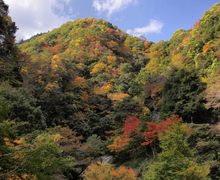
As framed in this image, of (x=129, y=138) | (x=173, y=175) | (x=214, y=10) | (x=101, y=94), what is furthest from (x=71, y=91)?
(x=214, y=10)

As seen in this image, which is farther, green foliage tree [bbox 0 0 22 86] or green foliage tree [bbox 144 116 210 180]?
green foliage tree [bbox 0 0 22 86]

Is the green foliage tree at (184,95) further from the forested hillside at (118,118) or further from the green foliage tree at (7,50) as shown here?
the green foliage tree at (7,50)

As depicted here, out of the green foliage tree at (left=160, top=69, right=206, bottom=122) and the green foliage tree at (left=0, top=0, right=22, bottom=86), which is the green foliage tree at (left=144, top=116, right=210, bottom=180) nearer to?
the green foliage tree at (left=160, top=69, right=206, bottom=122)

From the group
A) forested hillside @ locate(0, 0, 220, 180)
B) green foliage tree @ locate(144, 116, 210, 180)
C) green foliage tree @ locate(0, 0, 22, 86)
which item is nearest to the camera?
forested hillside @ locate(0, 0, 220, 180)

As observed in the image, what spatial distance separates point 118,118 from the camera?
1812cm

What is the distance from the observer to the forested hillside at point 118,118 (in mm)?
3895

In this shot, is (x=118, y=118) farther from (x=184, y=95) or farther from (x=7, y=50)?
(x=7, y=50)

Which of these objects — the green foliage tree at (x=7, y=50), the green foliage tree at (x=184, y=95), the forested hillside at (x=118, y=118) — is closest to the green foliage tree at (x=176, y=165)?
the forested hillside at (x=118, y=118)

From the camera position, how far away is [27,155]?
116 inches

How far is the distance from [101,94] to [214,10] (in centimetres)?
1987

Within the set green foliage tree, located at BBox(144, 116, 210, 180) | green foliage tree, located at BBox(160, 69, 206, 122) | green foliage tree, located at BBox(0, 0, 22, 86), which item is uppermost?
green foliage tree, located at BBox(0, 0, 22, 86)

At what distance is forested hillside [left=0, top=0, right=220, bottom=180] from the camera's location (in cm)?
389

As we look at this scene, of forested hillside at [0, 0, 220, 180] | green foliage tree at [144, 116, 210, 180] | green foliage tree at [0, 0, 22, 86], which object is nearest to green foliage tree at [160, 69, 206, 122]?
forested hillside at [0, 0, 220, 180]

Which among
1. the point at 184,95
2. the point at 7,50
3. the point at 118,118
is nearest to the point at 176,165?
the point at 184,95
